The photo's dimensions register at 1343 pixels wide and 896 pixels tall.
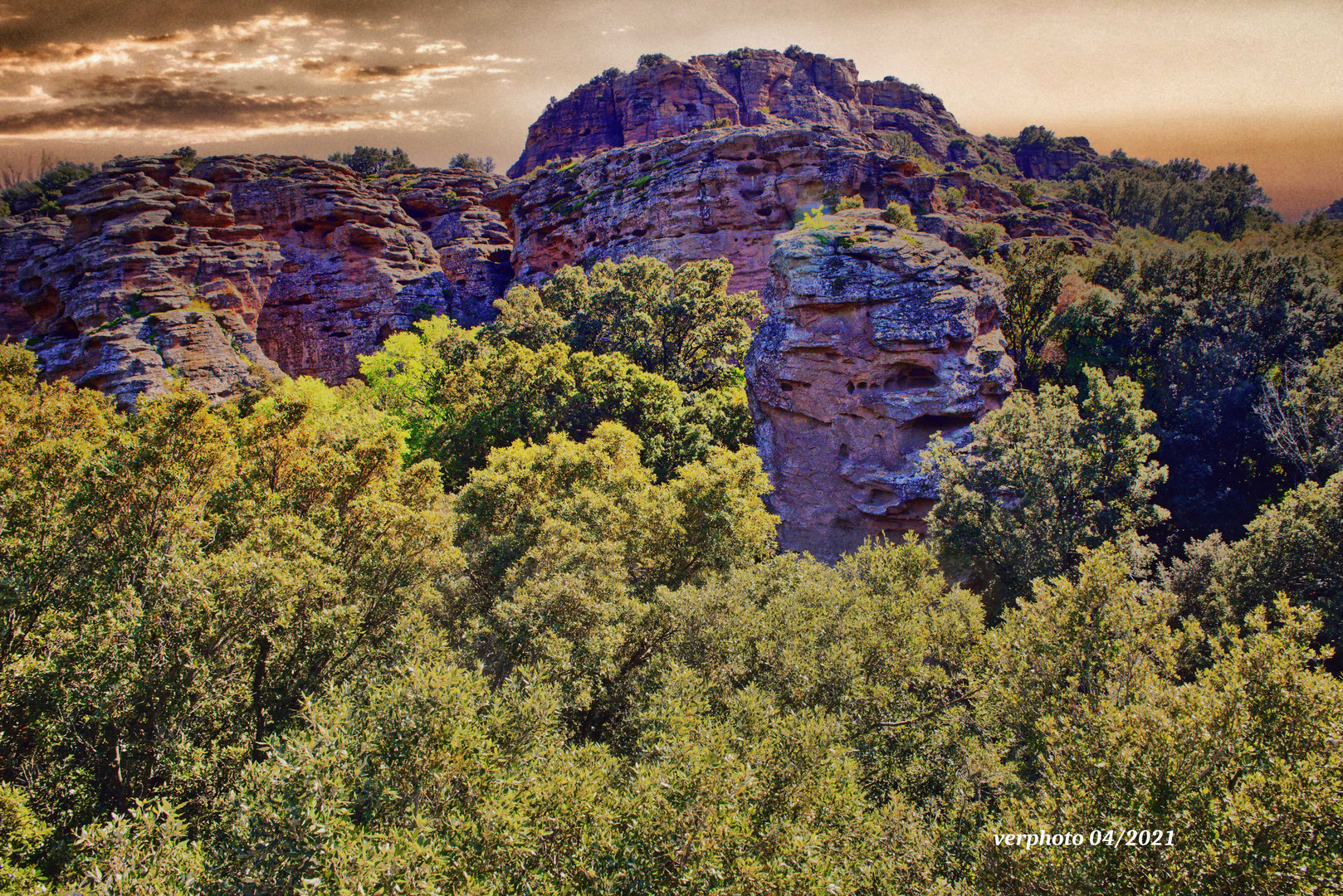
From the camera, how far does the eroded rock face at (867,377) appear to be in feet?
92.7

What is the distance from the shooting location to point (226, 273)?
5681 cm

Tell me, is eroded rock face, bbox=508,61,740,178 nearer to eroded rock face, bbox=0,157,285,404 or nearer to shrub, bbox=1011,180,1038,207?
shrub, bbox=1011,180,1038,207

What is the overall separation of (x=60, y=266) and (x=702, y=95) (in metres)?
87.1

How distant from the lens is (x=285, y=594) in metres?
12.2

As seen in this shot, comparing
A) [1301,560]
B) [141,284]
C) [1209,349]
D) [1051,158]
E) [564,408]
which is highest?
[1051,158]

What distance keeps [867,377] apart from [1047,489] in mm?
9251

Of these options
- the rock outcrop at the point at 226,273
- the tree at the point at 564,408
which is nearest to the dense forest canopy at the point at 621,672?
the tree at the point at 564,408

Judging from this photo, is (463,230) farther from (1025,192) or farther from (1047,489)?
(1025,192)

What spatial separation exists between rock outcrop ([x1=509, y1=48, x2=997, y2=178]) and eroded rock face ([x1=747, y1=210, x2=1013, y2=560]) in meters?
75.9

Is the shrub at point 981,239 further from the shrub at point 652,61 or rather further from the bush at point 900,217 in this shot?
the shrub at point 652,61

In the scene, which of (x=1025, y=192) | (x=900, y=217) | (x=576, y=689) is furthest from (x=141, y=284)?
(x=1025, y=192)

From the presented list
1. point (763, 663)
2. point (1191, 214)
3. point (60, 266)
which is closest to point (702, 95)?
point (1191, 214)

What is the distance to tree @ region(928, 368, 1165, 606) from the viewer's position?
885 inches

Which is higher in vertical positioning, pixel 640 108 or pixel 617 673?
pixel 640 108
